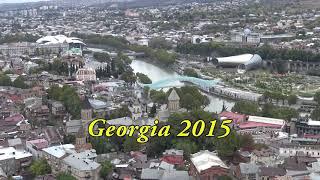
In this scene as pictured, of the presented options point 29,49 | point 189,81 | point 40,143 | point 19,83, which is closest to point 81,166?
point 40,143

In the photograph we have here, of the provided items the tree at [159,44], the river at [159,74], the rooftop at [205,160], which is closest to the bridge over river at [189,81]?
the river at [159,74]

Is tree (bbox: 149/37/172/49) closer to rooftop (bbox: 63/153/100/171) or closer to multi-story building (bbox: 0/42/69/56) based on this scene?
multi-story building (bbox: 0/42/69/56)

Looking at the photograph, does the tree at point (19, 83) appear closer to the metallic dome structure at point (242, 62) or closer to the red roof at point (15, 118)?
the red roof at point (15, 118)

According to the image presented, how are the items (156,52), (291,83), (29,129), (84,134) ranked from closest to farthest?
(84,134)
(29,129)
(291,83)
(156,52)

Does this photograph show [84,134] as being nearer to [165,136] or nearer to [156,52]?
[165,136]

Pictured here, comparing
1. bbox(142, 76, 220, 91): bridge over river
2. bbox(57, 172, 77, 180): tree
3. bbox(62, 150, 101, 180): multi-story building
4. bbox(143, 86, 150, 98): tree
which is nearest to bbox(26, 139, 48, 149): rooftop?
bbox(62, 150, 101, 180): multi-story building

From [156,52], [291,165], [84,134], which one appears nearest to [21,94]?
[84,134]

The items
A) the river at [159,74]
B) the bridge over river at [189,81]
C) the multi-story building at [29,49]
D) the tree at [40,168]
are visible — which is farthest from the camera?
the multi-story building at [29,49]
